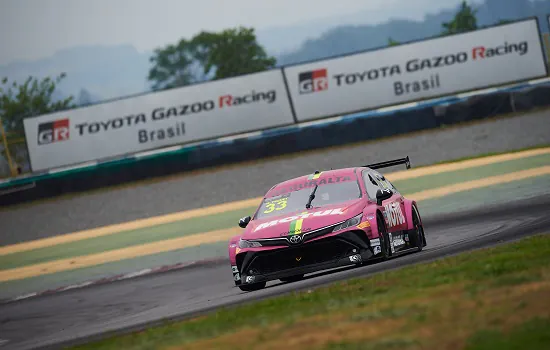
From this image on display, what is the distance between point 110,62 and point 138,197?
398 ft

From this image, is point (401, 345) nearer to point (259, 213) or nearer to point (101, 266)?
point (259, 213)

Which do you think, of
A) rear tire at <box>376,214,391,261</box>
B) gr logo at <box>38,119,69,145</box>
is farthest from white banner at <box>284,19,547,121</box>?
rear tire at <box>376,214,391,261</box>

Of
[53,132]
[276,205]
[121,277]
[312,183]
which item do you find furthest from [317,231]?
[53,132]

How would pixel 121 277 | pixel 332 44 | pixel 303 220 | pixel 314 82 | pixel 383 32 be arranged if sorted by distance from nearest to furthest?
pixel 303 220 → pixel 121 277 → pixel 314 82 → pixel 332 44 → pixel 383 32

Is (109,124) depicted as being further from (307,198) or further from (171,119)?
(307,198)

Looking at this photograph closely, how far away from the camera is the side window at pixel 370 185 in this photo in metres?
12.9

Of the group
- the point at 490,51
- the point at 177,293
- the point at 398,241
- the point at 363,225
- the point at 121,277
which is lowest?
the point at 121,277

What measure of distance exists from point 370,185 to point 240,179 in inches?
588

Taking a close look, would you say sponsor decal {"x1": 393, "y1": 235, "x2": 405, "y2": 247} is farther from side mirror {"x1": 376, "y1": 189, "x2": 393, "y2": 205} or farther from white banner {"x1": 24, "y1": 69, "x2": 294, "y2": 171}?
white banner {"x1": 24, "y1": 69, "x2": 294, "y2": 171}

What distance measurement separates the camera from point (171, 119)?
32219 millimetres

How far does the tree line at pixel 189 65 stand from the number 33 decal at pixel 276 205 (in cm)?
1921

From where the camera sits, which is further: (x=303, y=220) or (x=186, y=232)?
(x=186, y=232)

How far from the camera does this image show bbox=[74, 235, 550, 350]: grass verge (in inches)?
264

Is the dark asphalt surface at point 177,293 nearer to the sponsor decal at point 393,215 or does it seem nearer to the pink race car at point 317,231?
the pink race car at point 317,231
